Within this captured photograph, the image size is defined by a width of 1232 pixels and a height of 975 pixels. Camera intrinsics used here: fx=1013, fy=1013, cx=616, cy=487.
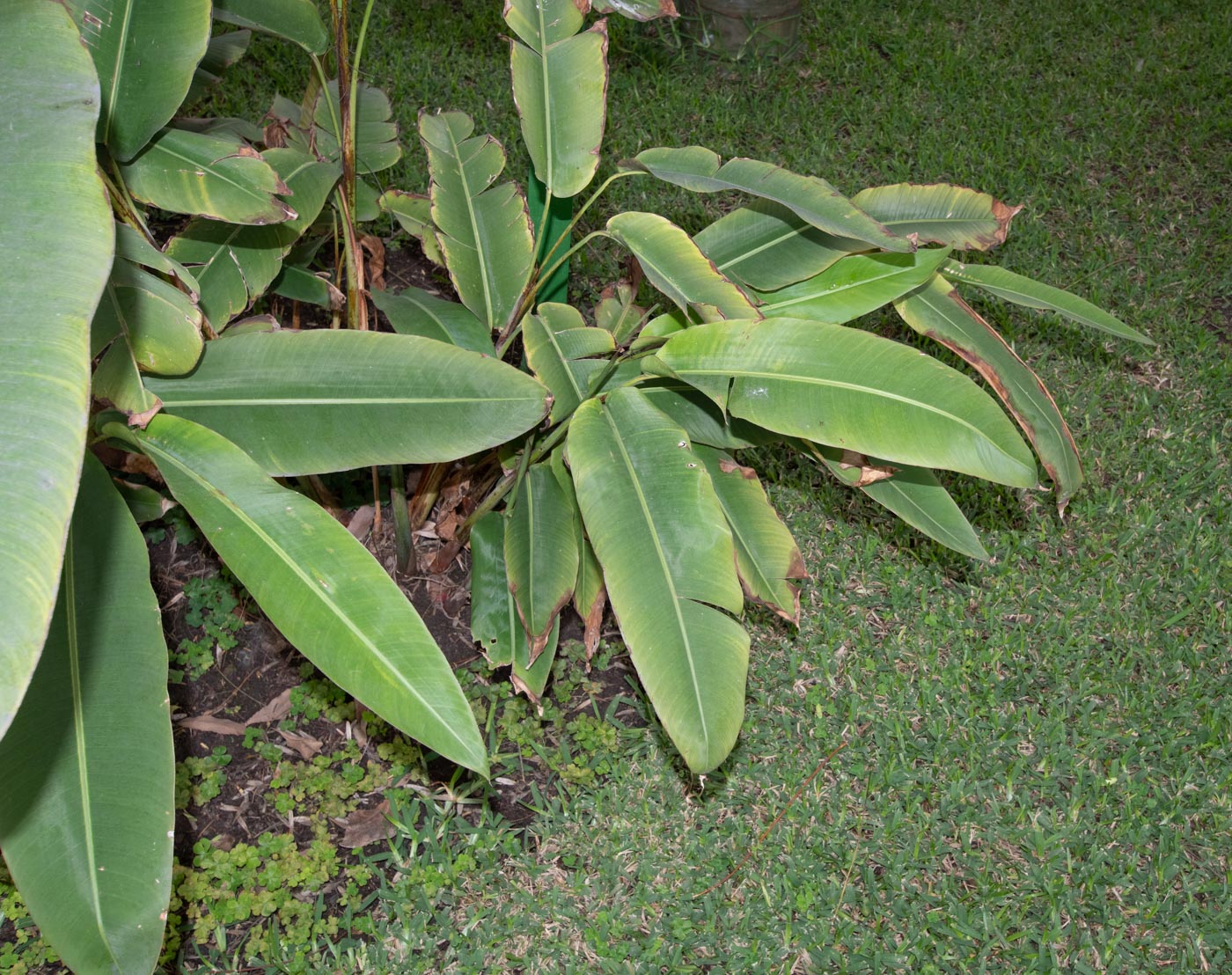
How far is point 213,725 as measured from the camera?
2.26 meters

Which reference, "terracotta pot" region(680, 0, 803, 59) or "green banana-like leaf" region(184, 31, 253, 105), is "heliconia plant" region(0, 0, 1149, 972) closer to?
"green banana-like leaf" region(184, 31, 253, 105)

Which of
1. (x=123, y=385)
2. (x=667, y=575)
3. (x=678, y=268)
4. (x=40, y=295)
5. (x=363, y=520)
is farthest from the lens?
(x=363, y=520)

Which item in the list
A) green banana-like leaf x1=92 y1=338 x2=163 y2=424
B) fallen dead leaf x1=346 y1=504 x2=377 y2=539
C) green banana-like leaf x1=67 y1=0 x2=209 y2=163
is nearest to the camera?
green banana-like leaf x1=92 y1=338 x2=163 y2=424

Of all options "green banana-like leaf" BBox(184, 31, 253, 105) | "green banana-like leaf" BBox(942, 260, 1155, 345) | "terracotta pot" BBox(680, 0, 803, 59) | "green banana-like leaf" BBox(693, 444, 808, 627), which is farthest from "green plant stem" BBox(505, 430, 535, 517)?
"terracotta pot" BBox(680, 0, 803, 59)

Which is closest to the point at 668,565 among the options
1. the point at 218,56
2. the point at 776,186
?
the point at 776,186

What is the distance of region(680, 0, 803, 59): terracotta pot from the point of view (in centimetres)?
423

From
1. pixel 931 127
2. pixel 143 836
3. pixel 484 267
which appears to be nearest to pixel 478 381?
pixel 484 267

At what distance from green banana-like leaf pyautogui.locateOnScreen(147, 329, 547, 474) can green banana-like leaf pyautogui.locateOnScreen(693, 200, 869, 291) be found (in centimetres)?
70

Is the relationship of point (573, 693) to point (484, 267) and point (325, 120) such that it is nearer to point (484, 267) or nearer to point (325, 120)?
point (484, 267)

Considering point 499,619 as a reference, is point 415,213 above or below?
above

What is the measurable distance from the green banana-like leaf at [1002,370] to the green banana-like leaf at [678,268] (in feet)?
1.45

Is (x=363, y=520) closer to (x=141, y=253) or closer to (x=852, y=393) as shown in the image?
(x=141, y=253)

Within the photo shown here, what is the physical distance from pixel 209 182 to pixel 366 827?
1.32 metres

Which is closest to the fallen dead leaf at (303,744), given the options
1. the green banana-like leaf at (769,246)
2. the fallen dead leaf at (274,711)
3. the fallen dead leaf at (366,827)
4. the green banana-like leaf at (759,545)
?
the fallen dead leaf at (274,711)
